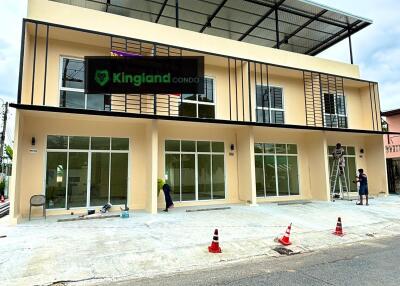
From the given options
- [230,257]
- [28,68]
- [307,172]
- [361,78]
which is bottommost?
[230,257]

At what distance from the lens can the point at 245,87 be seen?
14320 millimetres

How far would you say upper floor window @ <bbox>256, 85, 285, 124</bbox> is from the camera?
15.2m

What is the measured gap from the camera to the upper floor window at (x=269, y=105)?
1516 cm

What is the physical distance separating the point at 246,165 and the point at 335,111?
745 centimetres

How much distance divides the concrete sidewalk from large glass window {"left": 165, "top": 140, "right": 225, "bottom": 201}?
1.57 meters

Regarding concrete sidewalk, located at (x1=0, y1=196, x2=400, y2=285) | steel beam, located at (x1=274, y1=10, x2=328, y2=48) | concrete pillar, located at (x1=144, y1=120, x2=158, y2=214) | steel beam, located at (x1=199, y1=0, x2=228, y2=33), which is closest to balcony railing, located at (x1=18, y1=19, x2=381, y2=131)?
concrete pillar, located at (x1=144, y1=120, x2=158, y2=214)

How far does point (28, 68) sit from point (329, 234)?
11.6 m

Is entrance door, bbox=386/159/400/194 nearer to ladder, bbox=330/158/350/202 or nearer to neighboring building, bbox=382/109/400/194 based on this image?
neighboring building, bbox=382/109/400/194

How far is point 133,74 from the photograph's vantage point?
1202 centimetres

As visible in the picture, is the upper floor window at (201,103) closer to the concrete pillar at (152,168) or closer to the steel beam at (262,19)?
the concrete pillar at (152,168)

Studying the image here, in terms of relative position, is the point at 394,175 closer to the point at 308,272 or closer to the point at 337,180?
the point at 337,180

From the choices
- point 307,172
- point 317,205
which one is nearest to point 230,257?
point 317,205

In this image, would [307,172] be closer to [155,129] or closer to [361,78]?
[361,78]

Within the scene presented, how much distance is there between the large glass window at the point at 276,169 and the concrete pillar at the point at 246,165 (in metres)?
1.13
